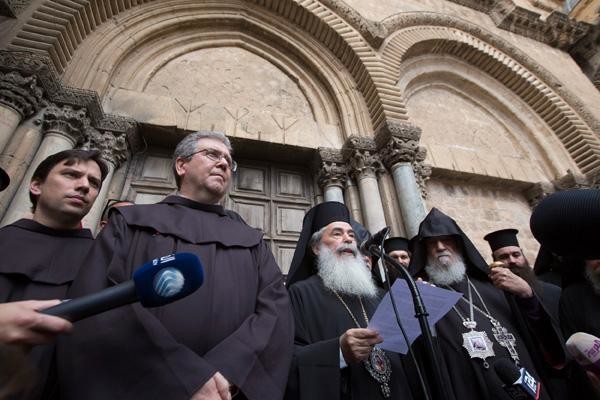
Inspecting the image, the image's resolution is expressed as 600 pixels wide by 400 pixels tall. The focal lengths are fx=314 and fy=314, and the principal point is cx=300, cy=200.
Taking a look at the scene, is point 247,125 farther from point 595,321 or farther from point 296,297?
point 595,321

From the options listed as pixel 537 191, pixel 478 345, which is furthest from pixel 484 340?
pixel 537 191

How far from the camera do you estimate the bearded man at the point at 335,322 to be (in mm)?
1709

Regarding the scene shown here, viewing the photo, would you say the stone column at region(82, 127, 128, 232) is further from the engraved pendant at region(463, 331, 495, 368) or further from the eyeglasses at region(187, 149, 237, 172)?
the engraved pendant at region(463, 331, 495, 368)

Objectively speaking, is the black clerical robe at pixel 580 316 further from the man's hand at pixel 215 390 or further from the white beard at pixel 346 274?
the man's hand at pixel 215 390

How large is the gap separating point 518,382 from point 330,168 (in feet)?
13.7

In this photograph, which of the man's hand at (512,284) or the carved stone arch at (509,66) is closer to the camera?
the man's hand at (512,284)

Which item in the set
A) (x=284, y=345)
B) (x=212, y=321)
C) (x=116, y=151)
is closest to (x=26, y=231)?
(x=212, y=321)

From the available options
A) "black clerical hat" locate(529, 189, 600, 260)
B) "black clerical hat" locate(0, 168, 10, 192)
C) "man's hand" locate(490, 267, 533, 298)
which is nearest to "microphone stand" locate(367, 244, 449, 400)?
"black clerical hat" locate(529, 189, 600, 260)

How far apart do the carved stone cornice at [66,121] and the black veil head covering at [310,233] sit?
3235mm

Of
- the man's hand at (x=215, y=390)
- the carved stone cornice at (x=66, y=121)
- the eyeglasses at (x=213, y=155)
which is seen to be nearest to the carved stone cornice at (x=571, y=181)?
the eyeglasses at (x=213, y=155)

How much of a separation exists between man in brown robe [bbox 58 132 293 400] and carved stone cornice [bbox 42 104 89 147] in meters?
2.90

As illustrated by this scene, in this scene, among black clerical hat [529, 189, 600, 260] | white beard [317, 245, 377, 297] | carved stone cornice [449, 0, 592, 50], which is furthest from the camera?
carved stone cornice [449, 0, 592, 50]

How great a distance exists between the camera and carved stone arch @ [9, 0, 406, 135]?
4203 mm

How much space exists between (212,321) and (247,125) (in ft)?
13.8
